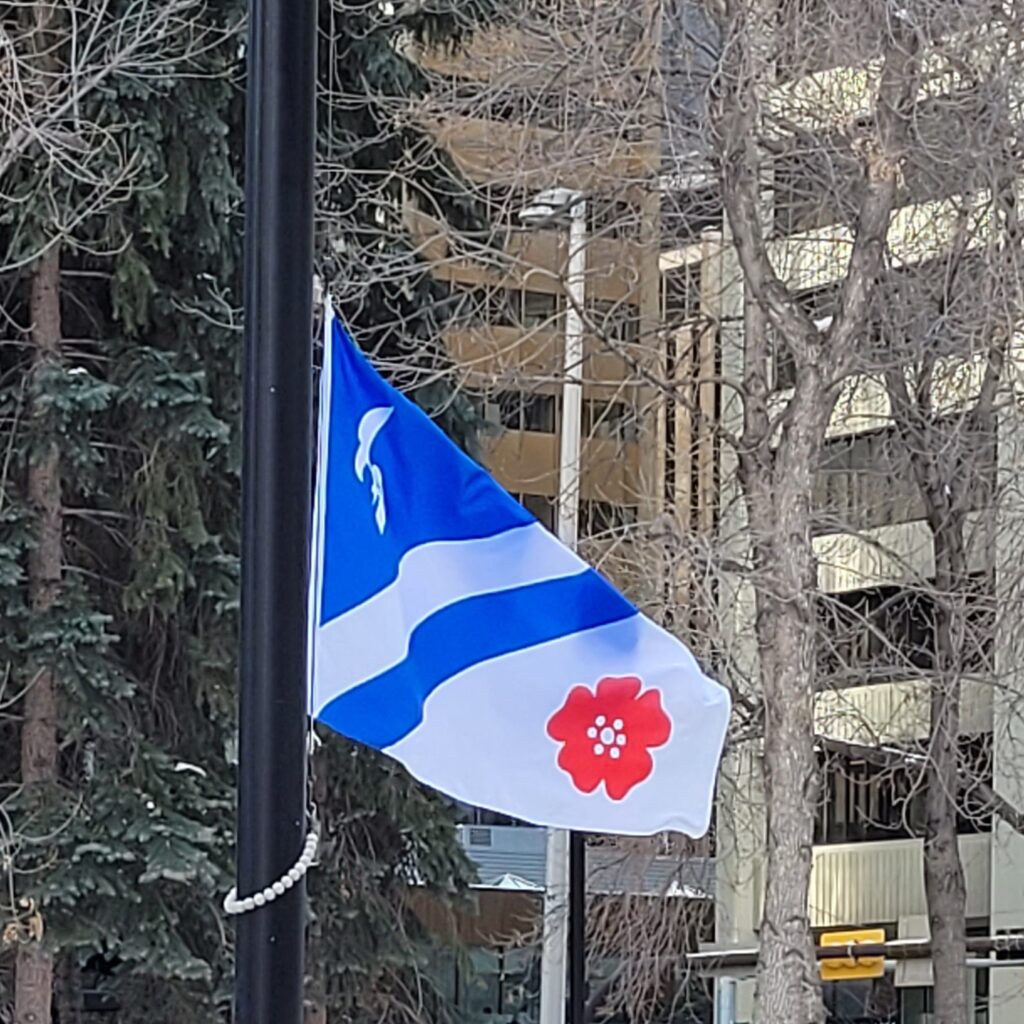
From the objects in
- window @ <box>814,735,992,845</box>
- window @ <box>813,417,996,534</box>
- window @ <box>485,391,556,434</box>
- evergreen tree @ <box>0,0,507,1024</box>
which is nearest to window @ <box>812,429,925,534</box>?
window @ <box>813,417,996,534</box>

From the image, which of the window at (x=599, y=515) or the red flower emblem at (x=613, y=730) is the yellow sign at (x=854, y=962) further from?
the red flower emblem at (x=613, y=730)

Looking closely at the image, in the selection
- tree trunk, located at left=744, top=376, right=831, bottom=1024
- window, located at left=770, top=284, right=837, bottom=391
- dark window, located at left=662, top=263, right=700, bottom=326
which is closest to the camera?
tree trunk, located at left=744, top=376, right=831, bottom=1024

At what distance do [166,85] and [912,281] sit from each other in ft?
17.6

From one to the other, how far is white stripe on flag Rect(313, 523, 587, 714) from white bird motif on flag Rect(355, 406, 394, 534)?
129 millimetres

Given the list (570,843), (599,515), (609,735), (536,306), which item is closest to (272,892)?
(609,735)

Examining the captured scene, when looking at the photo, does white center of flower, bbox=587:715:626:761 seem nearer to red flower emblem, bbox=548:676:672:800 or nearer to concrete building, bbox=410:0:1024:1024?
red flower emblem, bbox=548:676:672:800

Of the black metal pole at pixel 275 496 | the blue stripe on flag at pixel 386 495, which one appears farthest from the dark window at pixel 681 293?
the black metal pole at pixel 275 496

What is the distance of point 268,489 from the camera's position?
434 cm

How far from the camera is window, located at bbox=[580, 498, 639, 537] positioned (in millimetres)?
19312

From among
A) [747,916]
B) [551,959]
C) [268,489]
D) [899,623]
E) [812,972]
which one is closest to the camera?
[268,489]

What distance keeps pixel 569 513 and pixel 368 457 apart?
11486 mm

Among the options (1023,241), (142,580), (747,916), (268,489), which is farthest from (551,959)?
(268,489)

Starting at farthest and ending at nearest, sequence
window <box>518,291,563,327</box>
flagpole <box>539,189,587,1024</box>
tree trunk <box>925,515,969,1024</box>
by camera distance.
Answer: window <box>518,291,563,327</box> < tree trunk <box>925,515,969,1024</box> < flagpole <box>539,189,587,1024</box>

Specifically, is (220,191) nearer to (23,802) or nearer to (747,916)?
(23,802)
